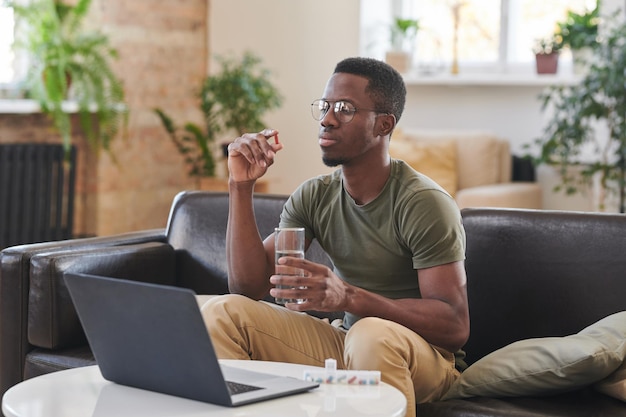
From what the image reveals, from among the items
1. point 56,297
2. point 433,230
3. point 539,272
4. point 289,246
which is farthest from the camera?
point 56,297

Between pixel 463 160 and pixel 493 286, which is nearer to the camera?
pixel 493 286

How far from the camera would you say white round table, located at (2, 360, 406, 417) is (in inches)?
62.7

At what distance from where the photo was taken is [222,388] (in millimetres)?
1601

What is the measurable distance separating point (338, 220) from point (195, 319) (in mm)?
884

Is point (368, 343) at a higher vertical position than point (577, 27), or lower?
lower

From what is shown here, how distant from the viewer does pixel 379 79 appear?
7.84 feet

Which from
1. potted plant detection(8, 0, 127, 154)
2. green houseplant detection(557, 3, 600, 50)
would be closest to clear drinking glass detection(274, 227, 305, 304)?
potted plant detection(8, 0, 127, 154)

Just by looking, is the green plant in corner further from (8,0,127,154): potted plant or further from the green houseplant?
(8,0,127,154): potted plant

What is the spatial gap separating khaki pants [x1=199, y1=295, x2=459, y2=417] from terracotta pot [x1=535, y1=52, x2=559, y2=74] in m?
4.18

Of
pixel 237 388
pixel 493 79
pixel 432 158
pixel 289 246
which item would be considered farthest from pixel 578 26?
pixel 237 388

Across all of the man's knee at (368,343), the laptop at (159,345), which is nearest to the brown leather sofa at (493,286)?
the man's knee at (368,343)

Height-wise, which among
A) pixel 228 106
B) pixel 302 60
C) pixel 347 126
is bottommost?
pixel 347 126

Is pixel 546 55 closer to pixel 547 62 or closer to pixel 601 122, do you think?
pixel 547 62

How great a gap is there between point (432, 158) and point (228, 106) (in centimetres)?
125
